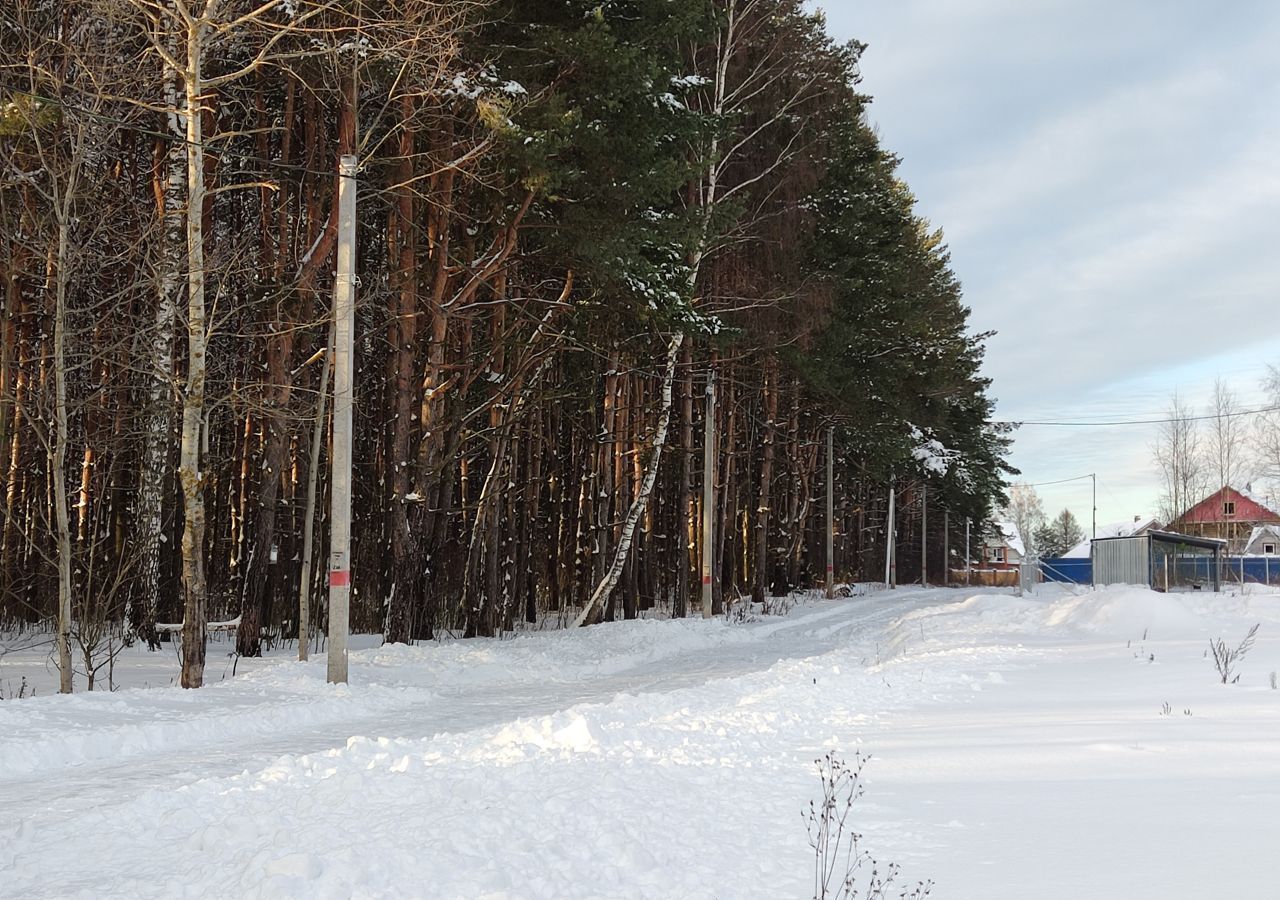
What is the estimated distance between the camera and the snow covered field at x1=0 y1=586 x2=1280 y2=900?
517cm

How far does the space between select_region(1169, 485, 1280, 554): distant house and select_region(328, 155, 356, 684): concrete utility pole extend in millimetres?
64625

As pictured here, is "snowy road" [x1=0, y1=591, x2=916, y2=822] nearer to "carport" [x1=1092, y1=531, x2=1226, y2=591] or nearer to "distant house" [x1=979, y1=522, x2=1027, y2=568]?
"carport" [x1=1092, y1=531, x2=1226, y2=591]

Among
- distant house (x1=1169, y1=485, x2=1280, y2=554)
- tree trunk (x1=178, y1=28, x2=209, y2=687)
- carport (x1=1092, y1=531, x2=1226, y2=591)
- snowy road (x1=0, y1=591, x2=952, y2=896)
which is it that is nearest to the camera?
snowy road (x1=0, y1=591, x2=952, y2=896)

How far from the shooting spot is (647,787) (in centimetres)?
682

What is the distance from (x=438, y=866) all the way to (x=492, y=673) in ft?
39.0

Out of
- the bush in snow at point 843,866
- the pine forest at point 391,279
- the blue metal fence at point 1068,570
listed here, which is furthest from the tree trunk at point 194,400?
the blue metal fence at point 1068,570

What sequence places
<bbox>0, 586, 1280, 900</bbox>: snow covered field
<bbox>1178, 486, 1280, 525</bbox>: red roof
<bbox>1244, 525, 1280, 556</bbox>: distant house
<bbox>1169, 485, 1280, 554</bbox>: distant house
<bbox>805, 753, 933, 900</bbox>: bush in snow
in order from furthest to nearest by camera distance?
1. <bbox>1244, 525, 1280, 556</bbox>: distant house
2. <bbox>1178, 486, 1280, 525</bbox>: red roof
3. <bbox>1169, 485, 1280, 554</bbox>: distant house
4. <bbox>0, 586, 1280, 900</bbox>: snow covered field
5. <bbox>805, 753, 933, 900</bbox>: bush in snow

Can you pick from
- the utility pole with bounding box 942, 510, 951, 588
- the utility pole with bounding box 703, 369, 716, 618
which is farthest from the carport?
the utility pole with bounding box 942, 510, 951, 588

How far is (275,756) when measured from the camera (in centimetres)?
945

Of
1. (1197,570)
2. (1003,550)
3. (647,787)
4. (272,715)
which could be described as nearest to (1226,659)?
(647,787)

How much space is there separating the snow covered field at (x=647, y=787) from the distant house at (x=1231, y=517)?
64.3 meters

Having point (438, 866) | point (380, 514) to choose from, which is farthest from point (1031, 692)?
point (380, 514)

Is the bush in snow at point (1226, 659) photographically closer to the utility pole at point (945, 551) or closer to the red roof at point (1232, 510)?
the utility pole at point (945, 551)

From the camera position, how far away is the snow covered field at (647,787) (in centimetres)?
517
